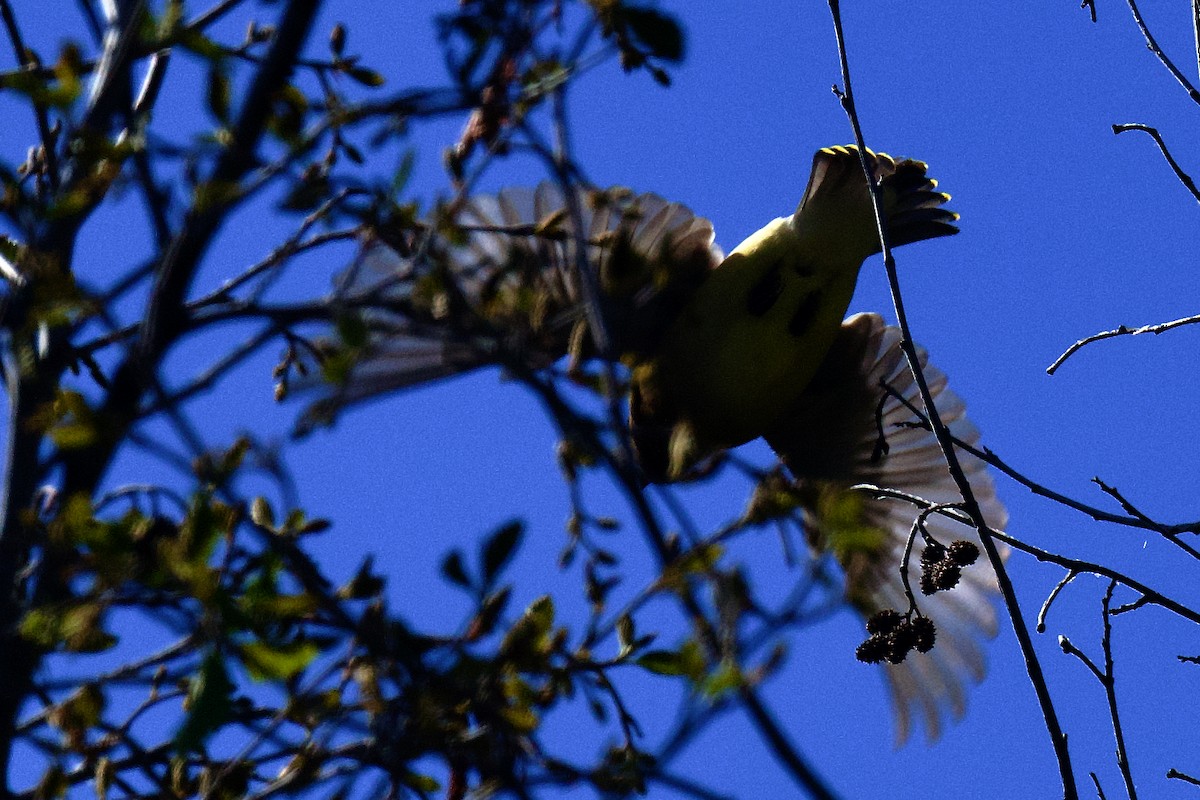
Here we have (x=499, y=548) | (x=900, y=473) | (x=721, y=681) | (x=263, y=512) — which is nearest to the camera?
(x=721, y=681)

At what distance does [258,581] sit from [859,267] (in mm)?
3668

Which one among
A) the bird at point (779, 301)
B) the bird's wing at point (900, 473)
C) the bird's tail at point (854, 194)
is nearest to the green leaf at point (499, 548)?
the bird at point (779, 301)

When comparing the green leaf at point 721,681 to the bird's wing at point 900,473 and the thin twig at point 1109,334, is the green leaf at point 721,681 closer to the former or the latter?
the thin twig at point 1109,334

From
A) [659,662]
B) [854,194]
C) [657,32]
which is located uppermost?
[854,194]

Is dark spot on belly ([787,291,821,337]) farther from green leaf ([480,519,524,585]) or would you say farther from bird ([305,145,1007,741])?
green leaf ([480,519,524,585])

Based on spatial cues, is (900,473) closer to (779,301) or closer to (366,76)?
(779,301)

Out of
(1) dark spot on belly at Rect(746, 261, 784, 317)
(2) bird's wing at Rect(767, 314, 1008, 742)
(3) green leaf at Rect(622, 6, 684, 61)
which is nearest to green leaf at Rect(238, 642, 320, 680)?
(3) green leaf at Rect(622, 6, 684, 61)

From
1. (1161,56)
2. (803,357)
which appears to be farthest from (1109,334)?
(803,357)

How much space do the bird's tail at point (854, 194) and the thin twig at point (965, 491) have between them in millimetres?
2499

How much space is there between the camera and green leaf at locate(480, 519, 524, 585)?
1903 mm

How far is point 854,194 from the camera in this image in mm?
5133

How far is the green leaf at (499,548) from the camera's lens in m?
1.90

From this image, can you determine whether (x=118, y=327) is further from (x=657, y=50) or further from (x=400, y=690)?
(x=657, y=50)

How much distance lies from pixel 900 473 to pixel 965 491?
12.9 feet
